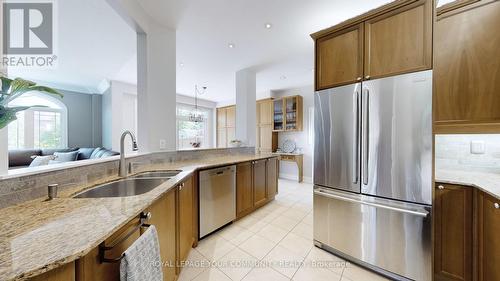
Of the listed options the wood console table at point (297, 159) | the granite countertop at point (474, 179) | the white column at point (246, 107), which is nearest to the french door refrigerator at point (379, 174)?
the granite countertop at point (474, 179)

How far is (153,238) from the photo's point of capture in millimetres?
971

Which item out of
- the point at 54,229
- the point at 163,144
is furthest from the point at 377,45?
the point at 163,144

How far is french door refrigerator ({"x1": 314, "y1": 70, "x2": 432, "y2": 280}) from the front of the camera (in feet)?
4.78

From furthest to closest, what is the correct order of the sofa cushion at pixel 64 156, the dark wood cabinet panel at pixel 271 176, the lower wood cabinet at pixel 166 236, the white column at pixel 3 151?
the sofa cushion at pixel 64 156, the dark wood cabinet panel at pixel 271 176, the white column at pixel 3 151, the lower wood cabinet at pixel 166 236

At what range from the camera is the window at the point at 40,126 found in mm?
4454

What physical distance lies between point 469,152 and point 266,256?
2.12m

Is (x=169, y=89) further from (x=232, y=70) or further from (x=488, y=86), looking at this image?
(x=488, y=86)

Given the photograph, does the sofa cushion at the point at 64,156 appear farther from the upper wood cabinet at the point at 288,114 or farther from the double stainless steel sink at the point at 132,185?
the upper wood cabinet at the point at 288,114

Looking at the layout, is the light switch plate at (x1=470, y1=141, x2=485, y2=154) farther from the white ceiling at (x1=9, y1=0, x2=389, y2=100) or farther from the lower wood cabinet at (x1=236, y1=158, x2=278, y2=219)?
the lower wood cabinet at (x1=236, y1=158, x2=278, y2=219)

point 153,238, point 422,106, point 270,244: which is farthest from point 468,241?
point 153,238

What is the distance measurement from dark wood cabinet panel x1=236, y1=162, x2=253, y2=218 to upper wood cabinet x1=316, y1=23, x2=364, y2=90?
56.9 inches

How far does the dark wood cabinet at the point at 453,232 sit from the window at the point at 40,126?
686 centimetres

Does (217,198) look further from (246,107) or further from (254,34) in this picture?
(254,34)

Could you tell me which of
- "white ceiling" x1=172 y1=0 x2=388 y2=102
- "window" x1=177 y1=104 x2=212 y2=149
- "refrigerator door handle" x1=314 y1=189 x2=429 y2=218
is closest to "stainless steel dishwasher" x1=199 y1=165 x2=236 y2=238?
"refrigerator door handle" x1=314 y1=189 x2=429 y2=218
